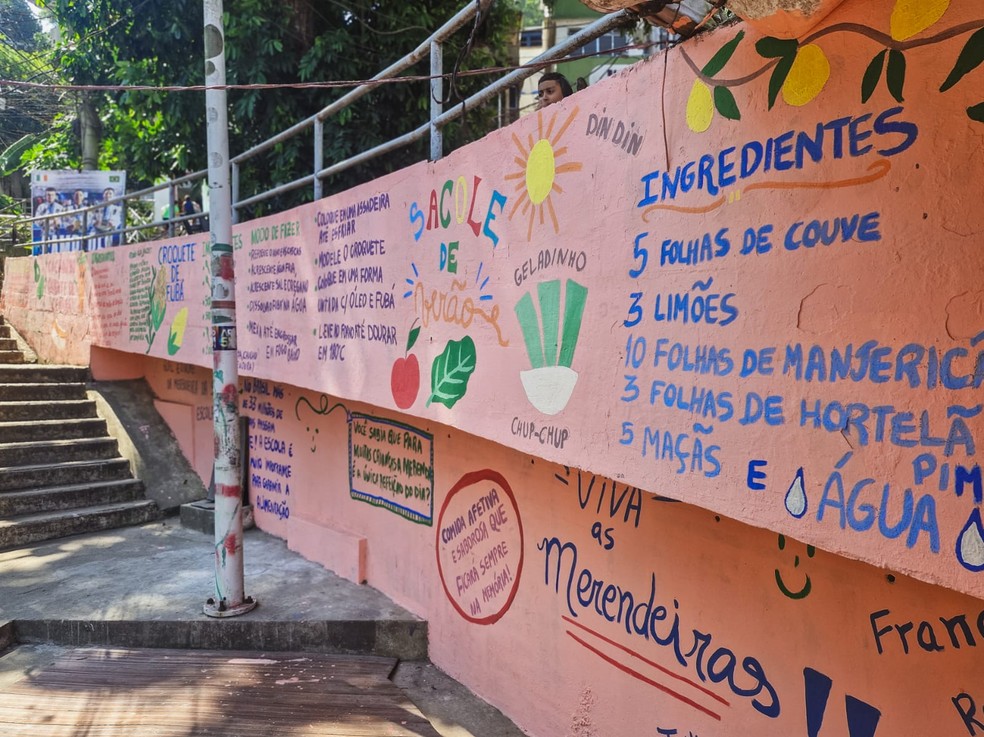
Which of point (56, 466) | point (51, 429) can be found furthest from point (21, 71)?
point (56, 466)

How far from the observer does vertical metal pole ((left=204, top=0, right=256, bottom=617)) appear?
5254 mm

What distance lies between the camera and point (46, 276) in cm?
1140

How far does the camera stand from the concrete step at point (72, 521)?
7281mm

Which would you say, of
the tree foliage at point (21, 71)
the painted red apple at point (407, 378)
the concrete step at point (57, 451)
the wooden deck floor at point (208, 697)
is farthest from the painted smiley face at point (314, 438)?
the tree foliage at point (21, 71)

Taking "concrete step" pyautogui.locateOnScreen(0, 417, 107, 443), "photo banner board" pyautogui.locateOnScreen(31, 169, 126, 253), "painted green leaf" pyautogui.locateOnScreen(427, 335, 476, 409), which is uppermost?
"photo banner board" pyautogui.locateOnScreen(31, 169, 126, 253)

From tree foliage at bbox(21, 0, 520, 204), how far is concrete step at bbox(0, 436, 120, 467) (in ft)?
12.0

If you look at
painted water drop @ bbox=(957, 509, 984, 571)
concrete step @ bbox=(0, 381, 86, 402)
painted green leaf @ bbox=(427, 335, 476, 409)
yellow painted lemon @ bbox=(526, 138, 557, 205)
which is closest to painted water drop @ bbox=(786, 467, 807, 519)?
painted water drop @ bbox=(957, 509, 984, 571)

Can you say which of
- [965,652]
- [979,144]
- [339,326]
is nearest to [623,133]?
[979,144]

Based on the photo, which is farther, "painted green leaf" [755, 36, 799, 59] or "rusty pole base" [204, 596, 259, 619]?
"rusty pole base" [204, 596, 259, 619]

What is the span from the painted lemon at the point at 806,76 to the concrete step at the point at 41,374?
10.1 meters

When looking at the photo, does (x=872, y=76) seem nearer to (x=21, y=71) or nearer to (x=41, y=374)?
(x=41, y=374)

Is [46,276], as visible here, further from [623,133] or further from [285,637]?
[623,133]

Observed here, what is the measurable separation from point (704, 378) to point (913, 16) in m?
1.13

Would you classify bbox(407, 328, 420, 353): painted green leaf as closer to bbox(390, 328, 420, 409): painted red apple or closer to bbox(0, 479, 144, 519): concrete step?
bbox(390, 328, 420, 409): painted red apple
